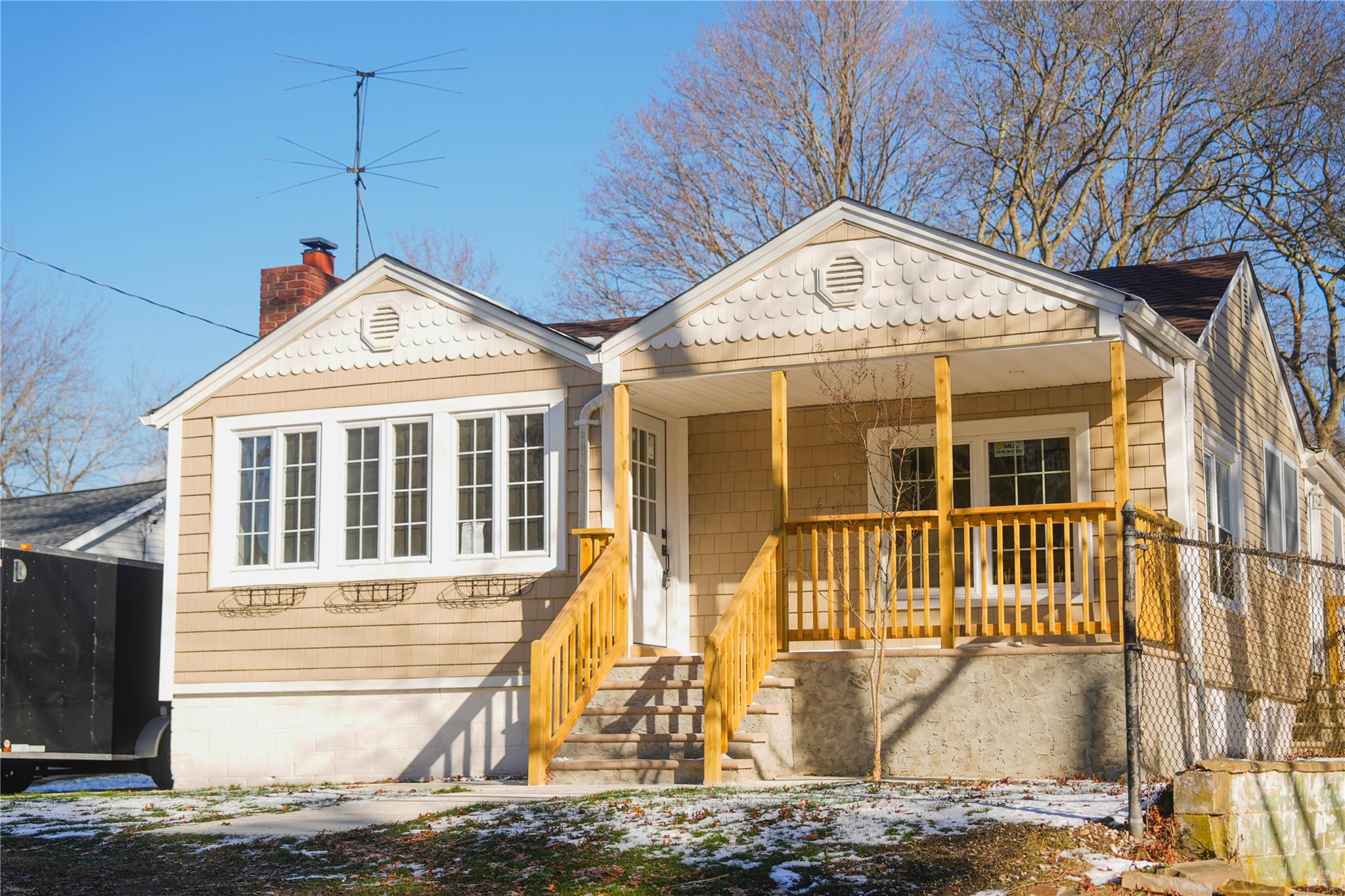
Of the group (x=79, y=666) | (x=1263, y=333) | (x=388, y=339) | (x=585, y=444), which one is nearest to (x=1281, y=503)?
(x=1263, y=333)

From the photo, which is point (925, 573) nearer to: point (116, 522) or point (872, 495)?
point (872, 495)

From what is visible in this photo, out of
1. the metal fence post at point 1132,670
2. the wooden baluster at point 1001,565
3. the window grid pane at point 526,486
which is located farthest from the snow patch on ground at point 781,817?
the window grid pane at point 526,486

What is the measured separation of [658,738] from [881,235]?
4.44m

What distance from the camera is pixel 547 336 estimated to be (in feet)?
44.1

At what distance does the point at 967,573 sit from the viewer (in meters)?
11.3

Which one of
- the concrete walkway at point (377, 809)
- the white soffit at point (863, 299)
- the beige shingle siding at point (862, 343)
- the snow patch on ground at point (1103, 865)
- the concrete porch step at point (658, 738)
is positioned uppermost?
the white soffit at point (863, 299)

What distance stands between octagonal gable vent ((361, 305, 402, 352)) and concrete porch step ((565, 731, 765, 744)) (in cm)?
455

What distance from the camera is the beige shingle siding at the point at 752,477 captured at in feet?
44.1

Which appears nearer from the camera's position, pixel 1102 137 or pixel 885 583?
pixel 885 583

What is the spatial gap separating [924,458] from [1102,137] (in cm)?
1431

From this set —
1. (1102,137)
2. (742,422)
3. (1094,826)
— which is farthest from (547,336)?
(1102,137)

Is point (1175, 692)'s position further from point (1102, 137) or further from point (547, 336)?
point (1102, 137)

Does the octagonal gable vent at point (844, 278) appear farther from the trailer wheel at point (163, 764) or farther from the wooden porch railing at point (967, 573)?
the trailer wheel at point (163, 764)

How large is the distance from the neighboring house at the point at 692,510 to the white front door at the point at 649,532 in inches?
1.5
